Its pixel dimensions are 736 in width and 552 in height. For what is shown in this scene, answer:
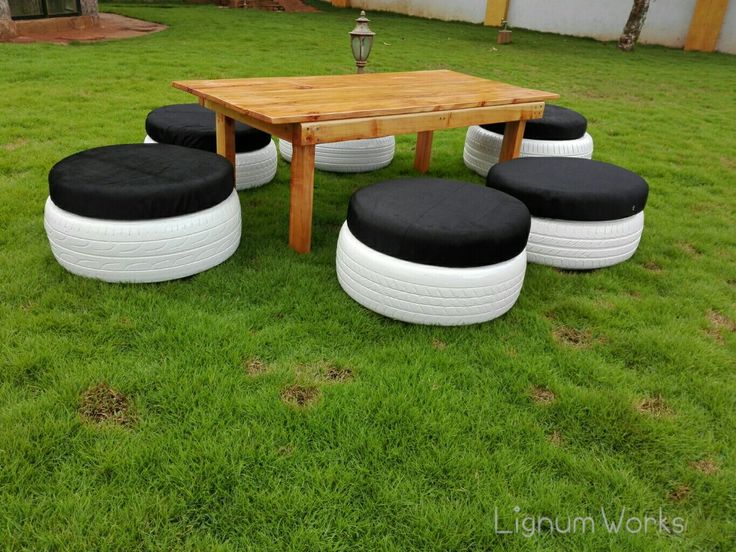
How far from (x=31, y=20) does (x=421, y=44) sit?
8599mm

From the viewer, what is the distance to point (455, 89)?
160 inches

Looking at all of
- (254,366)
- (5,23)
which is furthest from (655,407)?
(5,23)

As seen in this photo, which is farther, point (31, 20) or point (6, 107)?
point (31, 20)

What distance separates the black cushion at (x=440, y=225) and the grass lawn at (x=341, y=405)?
15.4 inches

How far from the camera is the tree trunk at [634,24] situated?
1370 cm

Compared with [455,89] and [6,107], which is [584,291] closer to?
[455,89]

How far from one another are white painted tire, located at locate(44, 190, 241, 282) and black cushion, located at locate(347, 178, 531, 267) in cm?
79

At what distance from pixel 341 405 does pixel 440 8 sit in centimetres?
2006

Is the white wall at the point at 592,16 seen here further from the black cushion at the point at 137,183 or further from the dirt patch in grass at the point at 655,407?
the black cushion at the point at 137,183

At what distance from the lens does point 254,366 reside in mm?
2391

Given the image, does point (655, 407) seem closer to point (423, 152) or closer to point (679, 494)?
point (679, 494)

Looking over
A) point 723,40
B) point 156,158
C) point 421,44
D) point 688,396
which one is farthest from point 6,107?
point 723,40

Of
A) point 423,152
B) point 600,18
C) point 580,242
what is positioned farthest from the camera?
point 600,18

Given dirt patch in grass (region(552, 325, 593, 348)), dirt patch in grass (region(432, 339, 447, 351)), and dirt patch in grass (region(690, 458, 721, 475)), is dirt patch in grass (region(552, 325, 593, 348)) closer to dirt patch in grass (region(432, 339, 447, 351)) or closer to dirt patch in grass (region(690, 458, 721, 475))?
dirt patch in grass (region(432, 339, 447, 351))
